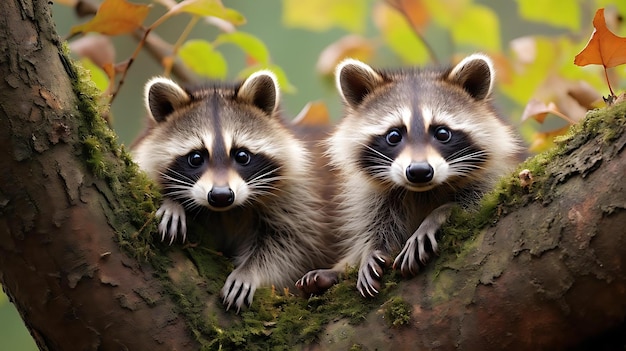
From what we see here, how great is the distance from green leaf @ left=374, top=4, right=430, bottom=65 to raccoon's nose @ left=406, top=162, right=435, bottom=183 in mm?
2224

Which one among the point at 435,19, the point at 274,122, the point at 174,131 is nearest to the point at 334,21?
the point at 435,19

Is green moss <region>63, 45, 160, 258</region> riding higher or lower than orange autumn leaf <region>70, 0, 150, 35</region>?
lower

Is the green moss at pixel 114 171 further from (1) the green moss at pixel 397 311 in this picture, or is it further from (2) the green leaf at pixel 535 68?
(2) the green leaf at pixel 535 68

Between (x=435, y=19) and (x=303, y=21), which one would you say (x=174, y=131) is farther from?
(x=435, y=19)

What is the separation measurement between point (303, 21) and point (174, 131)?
144 centimetres

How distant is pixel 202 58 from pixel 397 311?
6.86 feet

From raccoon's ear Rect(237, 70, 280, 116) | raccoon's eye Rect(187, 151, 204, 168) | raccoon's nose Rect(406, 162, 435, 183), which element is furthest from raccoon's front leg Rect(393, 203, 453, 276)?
raccoon's ear Rect(237, 70, 280, 116)

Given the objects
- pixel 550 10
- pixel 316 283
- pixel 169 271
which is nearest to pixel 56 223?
pixel 169 271

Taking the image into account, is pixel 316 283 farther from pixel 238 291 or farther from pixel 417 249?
pixel 417 249

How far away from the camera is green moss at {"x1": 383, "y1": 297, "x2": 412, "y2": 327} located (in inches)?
111

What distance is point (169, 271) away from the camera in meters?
3.04

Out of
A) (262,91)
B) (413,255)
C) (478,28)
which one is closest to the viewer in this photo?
(413,255)

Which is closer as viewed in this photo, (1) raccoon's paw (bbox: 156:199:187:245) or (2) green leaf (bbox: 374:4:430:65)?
(1) raccoon's paw (bbox: 156:199:187:245)

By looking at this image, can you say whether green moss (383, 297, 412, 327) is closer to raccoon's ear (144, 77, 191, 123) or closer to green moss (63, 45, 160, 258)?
green moss (63, 45, 160, 258)
